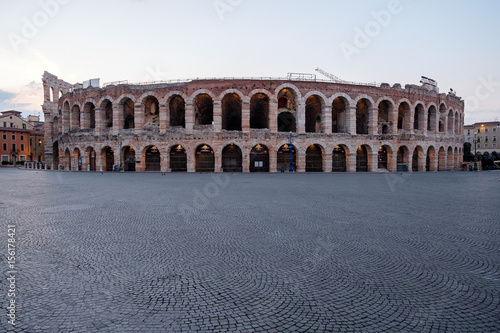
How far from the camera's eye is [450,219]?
684cm

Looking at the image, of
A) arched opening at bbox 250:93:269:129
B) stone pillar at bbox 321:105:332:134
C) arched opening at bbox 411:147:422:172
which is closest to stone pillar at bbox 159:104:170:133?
arched opening at bbox 250:93:269:129

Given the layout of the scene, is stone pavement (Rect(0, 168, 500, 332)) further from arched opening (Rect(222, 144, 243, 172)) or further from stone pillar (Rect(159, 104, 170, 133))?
arched opening (Rect(222, 144, 243, 172))

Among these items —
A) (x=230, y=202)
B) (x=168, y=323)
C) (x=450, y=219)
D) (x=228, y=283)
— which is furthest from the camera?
(x=230, y=202)

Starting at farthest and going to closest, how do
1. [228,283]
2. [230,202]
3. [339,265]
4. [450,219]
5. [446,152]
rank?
1. [446,152]
2. [230,202]
3. [450,219]
4. [339,265]
5. [228,283]

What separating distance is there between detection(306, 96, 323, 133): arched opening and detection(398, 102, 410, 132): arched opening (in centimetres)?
1155

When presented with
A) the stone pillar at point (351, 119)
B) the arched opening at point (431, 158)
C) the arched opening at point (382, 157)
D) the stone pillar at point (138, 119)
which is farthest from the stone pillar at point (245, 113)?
the arched opening at point (431, 158)

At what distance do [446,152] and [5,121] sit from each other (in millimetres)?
93508

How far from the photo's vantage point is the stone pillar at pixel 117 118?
33.7 meters

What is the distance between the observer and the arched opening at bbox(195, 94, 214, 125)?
34.4 meters

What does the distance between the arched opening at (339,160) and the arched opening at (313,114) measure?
3782mm

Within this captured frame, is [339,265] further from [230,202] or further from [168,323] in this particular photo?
[230,202]

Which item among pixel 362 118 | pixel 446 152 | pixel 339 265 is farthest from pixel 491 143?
pixel 339 265

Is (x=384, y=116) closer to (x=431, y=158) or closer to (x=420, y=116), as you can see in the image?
(x=420, y=116)

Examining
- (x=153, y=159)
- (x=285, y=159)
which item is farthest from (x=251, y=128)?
(x=153, y=159)
